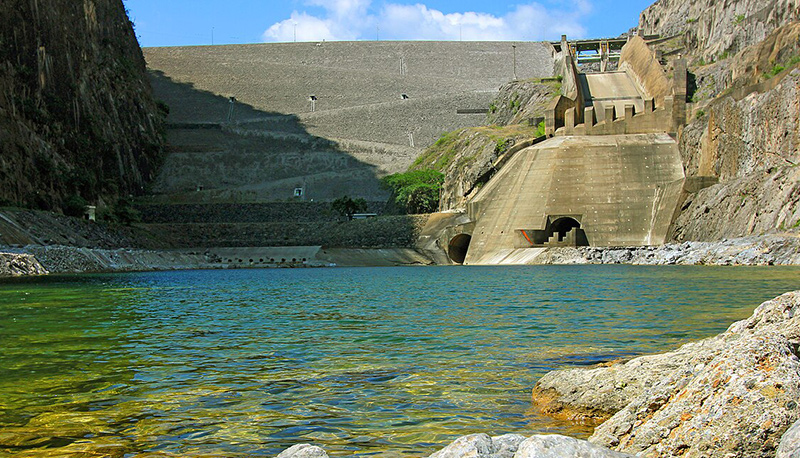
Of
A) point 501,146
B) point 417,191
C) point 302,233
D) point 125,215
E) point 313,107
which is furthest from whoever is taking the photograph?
point 313,107

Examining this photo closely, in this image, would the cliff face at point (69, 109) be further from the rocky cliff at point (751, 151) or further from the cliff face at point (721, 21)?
the cliff face at point (721, 21)

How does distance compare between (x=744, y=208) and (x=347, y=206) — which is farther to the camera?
(x=347, y=206)

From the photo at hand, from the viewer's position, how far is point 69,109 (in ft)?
201

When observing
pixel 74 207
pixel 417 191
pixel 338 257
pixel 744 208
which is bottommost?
pixel 338 257

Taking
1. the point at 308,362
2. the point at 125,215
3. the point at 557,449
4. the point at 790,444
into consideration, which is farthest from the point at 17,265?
the point at 790,444

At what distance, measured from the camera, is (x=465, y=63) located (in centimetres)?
10881

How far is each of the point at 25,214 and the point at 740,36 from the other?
4622cm

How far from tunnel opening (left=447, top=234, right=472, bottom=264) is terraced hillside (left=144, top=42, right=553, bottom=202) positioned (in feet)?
54.6

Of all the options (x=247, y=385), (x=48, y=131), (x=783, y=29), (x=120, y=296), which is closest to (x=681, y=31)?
(x=783, y=29)

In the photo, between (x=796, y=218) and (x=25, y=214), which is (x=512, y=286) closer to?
(x=796, y=218)

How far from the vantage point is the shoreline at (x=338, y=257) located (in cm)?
3397

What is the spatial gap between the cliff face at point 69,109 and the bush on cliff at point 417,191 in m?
23.2

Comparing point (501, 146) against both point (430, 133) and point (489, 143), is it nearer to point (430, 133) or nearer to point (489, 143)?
point (489, 143)

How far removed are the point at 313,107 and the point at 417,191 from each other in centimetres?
3715
